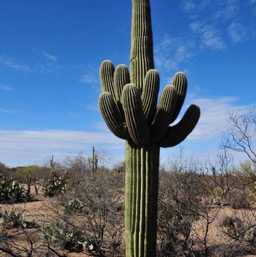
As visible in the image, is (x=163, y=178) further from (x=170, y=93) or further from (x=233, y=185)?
(x=170, y=93)

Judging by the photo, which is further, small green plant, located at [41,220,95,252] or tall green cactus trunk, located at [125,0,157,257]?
small green plant, located at [41,220,95,252]

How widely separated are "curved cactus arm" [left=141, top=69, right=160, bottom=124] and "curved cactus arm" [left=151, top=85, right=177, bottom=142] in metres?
0.08

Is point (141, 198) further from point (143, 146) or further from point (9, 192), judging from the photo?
point (9, 192)

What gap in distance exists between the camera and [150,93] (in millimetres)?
4941

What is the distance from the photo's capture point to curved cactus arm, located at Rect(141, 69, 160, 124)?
16.1 feet

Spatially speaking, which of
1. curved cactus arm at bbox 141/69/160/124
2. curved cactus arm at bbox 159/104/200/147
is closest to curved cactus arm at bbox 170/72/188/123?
curved cactus arm at bbox 159/104/200/147

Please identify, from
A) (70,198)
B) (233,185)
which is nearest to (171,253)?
(70,198)

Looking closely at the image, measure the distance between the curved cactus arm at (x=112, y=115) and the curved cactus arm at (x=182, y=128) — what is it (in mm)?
540

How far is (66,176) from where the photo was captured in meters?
18.4

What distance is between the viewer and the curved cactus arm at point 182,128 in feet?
16.9

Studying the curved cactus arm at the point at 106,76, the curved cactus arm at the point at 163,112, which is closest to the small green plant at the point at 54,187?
the curved cactus arm at the point at 106,76

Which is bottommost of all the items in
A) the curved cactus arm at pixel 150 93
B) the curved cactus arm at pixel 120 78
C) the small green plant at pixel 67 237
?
the small green plant at pixel 67 237

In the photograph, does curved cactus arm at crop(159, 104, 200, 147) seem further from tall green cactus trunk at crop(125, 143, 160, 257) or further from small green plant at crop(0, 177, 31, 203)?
small green plant at crop(0, 177, 31, 203)

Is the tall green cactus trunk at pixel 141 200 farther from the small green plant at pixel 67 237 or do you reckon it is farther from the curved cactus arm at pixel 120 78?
the small green plant at pixel 67 237
